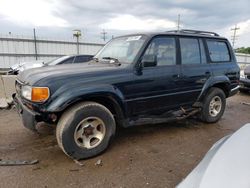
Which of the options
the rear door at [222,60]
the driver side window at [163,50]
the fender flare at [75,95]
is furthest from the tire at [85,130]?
the rear door at [222,60]

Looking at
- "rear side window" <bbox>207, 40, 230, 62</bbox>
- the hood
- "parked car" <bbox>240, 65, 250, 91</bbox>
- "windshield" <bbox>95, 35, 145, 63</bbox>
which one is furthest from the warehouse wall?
"rear side window" <bbox>207, 40, 230, 62</bbox>

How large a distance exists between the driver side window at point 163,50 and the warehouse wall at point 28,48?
47.7ft

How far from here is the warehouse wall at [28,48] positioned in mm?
16406

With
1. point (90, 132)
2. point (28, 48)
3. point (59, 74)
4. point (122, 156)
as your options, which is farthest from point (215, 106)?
point (28, 48)

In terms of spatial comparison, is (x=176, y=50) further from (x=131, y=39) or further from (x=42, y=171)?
(x=42, y=171)

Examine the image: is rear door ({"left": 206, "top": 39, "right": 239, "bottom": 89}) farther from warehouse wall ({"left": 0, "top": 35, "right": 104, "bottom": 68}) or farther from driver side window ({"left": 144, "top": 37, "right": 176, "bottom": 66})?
warehouse wall ({"left": 0, "top": 35, "right": 104, "bottom": 68})

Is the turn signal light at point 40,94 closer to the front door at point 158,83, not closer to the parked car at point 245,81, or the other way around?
the front door at point 158,83

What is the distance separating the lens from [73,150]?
11.8 feet

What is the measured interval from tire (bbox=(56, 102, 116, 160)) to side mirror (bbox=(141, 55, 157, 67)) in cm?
103

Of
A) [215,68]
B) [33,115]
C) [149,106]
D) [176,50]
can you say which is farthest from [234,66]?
[33,115]

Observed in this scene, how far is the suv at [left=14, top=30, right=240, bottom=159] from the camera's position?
137 inches

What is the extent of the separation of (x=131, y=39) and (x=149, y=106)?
130 cm

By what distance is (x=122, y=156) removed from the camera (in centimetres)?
385

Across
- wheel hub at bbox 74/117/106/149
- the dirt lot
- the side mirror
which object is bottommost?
the dirt lot
